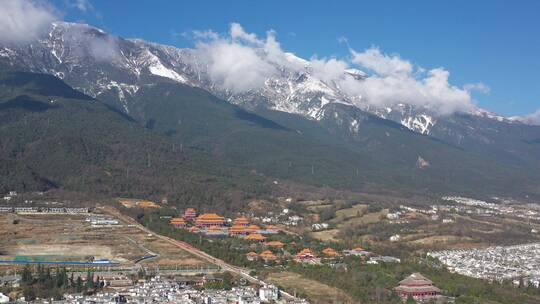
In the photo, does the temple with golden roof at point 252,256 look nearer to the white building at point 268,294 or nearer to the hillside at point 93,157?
the white building at point 268,294

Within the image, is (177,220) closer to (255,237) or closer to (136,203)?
(136,203)

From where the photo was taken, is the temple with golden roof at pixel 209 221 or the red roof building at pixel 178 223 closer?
the red roof building at pixel 178 223

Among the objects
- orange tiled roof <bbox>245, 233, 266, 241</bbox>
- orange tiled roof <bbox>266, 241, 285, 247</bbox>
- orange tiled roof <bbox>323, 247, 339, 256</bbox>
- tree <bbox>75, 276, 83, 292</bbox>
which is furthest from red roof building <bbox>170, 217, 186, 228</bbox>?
tree <bbox>75, 276, 83, 292</bbox>

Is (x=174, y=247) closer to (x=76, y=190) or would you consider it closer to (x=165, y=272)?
(x=165, y=272)

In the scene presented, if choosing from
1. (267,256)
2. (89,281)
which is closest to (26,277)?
(89,281)

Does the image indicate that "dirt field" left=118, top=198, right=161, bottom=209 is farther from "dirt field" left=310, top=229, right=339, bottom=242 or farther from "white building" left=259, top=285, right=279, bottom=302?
"white building" left=259, top=285, right=279, bottom=302

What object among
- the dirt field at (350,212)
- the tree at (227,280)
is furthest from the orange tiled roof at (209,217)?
the tree at (227,280)
